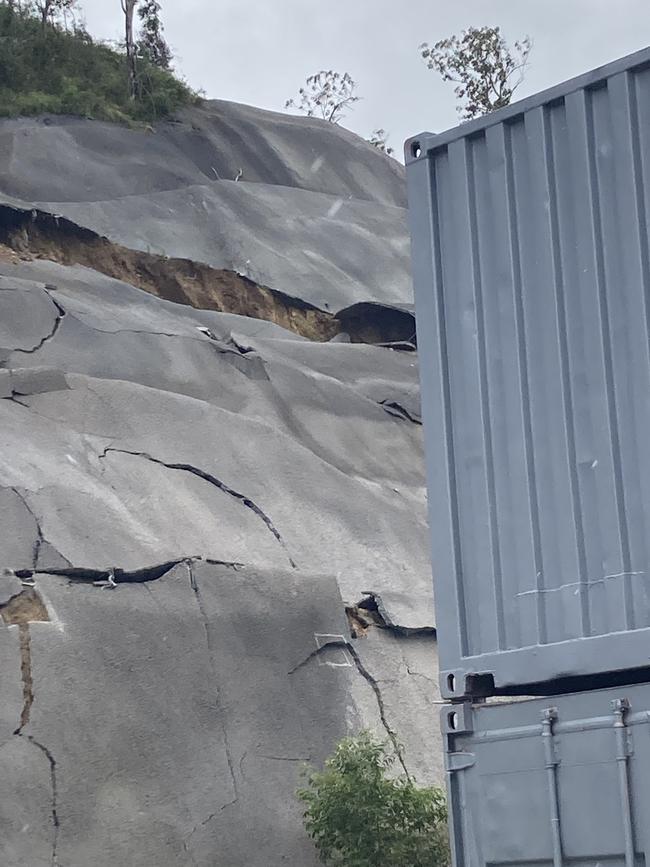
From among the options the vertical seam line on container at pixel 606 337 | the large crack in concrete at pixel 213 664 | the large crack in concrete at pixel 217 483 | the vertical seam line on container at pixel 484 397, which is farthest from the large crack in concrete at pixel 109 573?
the vertical seam line on container at pixel 606 337

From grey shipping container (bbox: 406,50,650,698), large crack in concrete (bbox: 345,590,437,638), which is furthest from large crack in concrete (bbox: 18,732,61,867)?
grey shipping container (bbox: 406,50,650,698)

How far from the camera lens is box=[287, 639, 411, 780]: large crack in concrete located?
970 cm

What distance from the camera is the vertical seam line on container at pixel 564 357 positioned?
4918mm

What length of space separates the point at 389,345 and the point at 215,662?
24.2ft

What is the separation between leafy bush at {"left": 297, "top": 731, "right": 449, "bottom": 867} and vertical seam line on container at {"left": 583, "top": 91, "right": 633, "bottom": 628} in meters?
3.99

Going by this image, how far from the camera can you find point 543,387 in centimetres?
517

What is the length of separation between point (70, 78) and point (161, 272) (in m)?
4.84

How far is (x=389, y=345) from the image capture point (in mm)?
16062

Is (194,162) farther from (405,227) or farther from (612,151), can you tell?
(612,151)

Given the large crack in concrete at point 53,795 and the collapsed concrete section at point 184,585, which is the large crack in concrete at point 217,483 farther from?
the large crack in concrete at point 53,795

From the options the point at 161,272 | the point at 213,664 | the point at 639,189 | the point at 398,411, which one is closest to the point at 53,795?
the point at 213,664

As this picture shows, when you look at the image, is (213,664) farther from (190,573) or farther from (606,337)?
(606,337)

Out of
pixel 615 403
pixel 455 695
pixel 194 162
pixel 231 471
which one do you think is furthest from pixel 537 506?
pixel 194 162

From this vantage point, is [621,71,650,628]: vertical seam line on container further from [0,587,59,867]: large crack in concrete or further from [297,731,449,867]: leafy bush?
[0,587,59,867]: large crack in concrete
